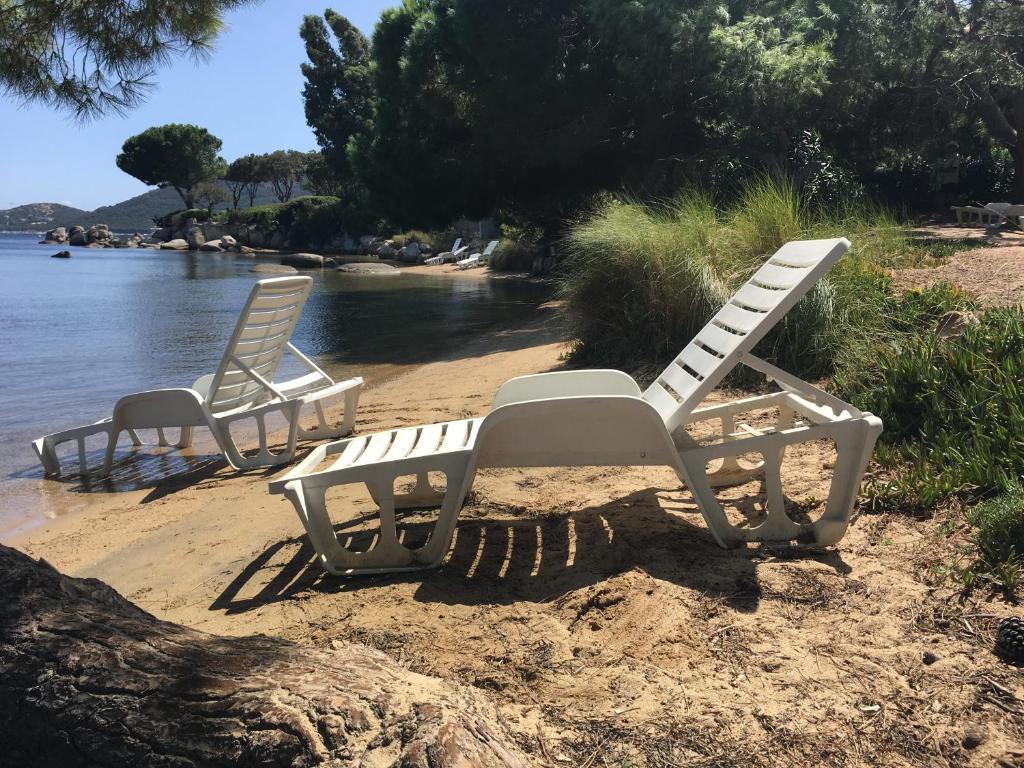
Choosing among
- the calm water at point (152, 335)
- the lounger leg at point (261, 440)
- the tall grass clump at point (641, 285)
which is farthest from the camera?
the calm water at point (152, 335)

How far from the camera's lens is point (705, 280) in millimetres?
6801

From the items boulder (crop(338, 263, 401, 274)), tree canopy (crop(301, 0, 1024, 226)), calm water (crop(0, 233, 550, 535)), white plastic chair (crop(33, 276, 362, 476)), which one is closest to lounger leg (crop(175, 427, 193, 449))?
white plastic chair (crop(33, 276, 362, 476))

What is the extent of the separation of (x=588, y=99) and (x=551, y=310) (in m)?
5.52

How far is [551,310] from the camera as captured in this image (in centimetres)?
1581

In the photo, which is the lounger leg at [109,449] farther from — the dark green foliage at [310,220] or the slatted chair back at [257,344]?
the dark green foliage at [310,220]

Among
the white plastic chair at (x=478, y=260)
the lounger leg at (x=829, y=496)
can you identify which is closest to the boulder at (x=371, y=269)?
the white plastic chair at (x=478, y=260)

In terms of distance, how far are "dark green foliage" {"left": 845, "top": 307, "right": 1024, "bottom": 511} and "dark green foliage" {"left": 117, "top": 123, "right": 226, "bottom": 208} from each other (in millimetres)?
84379

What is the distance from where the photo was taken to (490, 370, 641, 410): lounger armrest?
4.20m

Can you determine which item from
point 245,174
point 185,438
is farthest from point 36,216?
point 185,438

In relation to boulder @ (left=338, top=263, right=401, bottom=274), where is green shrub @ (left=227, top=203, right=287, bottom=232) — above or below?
above

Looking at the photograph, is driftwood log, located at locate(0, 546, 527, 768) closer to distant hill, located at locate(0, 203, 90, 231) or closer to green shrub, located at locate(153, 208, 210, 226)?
green shrub, located at locate(153, 208, 210, 226)

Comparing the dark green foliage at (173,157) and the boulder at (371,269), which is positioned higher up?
the dark green foliage at (173,157)

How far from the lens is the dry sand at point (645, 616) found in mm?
2188

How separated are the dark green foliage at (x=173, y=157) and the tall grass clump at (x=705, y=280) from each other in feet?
264
